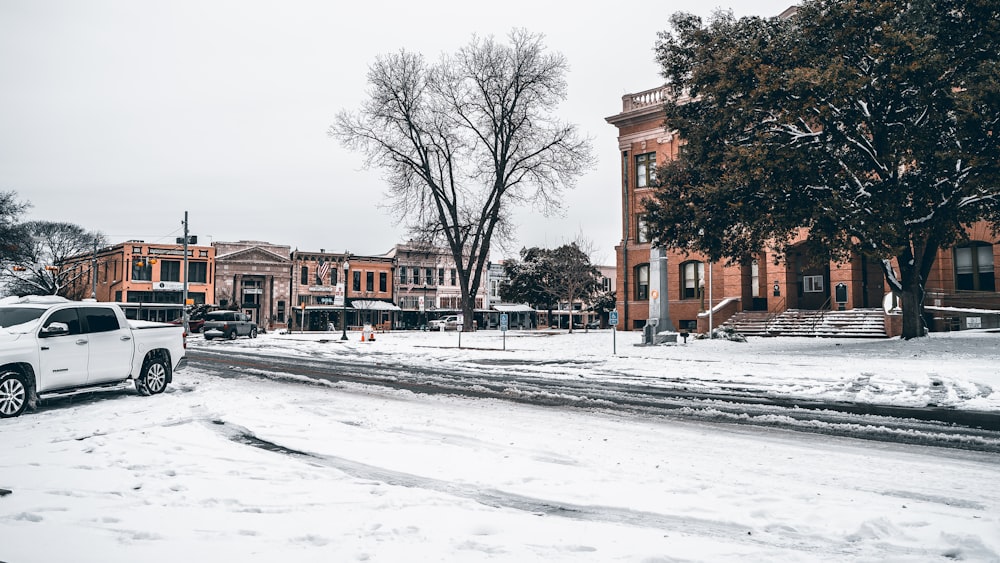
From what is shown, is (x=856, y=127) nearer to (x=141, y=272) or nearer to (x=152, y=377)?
(x=152, y=377)

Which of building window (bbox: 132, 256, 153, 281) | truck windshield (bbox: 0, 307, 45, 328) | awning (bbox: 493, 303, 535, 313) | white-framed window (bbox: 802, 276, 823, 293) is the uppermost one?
building window (bbox: 132, 256, 153, 281)

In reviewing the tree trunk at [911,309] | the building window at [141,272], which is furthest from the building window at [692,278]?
the building window at [141,272]

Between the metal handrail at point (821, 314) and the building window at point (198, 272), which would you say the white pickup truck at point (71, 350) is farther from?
the building window at point (198, 272)

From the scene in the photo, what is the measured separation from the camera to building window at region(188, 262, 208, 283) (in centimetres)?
7131

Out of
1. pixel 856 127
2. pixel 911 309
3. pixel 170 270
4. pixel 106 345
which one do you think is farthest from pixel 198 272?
pixel 911 309

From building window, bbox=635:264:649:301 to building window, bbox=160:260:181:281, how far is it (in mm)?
53142

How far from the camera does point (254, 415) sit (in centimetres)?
991

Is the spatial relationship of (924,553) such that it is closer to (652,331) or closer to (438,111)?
(652,331)

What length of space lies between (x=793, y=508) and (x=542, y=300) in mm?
75279

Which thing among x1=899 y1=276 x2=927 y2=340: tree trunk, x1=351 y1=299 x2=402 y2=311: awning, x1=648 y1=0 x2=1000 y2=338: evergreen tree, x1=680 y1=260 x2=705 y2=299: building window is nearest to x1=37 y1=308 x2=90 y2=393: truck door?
x1=648 y1=0 x2=1000 y2=338: evergreen tree

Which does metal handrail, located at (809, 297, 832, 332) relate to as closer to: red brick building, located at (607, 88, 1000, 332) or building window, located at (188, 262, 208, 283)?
red brick building, located at (607, 88, 1000, 332)

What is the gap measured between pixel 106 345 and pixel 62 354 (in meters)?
0.98

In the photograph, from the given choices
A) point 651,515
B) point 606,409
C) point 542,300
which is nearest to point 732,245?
point 606,409

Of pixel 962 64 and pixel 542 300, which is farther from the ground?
pixel 962 64
